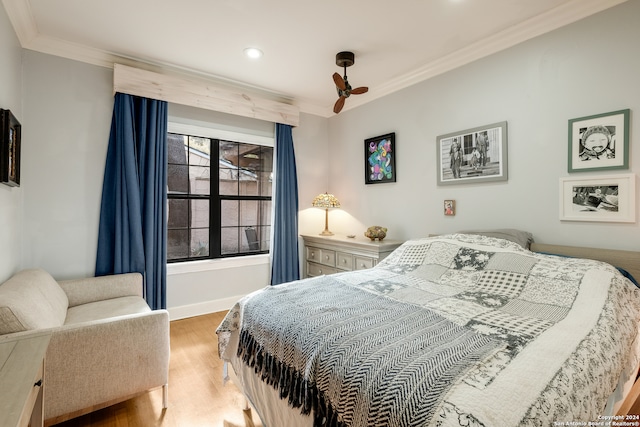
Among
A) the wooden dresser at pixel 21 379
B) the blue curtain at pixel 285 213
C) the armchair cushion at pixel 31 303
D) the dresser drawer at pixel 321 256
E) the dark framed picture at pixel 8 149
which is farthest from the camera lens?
the blue curtain at pixel 285 213

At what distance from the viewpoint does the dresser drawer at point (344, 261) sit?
10.9 ft

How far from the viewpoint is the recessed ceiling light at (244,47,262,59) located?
2.68m

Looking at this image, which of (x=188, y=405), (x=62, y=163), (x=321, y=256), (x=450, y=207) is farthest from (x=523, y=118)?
(x=62, y=163)

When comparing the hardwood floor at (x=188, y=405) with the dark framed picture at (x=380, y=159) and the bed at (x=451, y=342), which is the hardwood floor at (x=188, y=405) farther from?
the dark framed picture at (x=380, y=159)

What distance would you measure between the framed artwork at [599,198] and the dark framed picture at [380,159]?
1.58m

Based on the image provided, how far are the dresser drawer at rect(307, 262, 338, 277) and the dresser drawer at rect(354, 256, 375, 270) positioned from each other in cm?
43

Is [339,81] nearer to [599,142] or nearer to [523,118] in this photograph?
[523,118]

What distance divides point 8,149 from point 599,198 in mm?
3887

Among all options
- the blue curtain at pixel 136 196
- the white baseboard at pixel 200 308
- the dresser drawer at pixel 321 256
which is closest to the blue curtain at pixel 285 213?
the dresser drawer at pixel 321 256

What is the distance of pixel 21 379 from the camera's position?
92cm

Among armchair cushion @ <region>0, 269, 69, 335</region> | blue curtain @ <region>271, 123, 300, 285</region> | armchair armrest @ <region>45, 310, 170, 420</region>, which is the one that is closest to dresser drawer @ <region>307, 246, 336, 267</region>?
blue curtain @ <region>271, 123, 300, 285</region>

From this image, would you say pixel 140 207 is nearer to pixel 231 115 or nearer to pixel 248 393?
pixel 231 115

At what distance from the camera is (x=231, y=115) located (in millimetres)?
3564

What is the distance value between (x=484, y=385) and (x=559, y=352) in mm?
391
